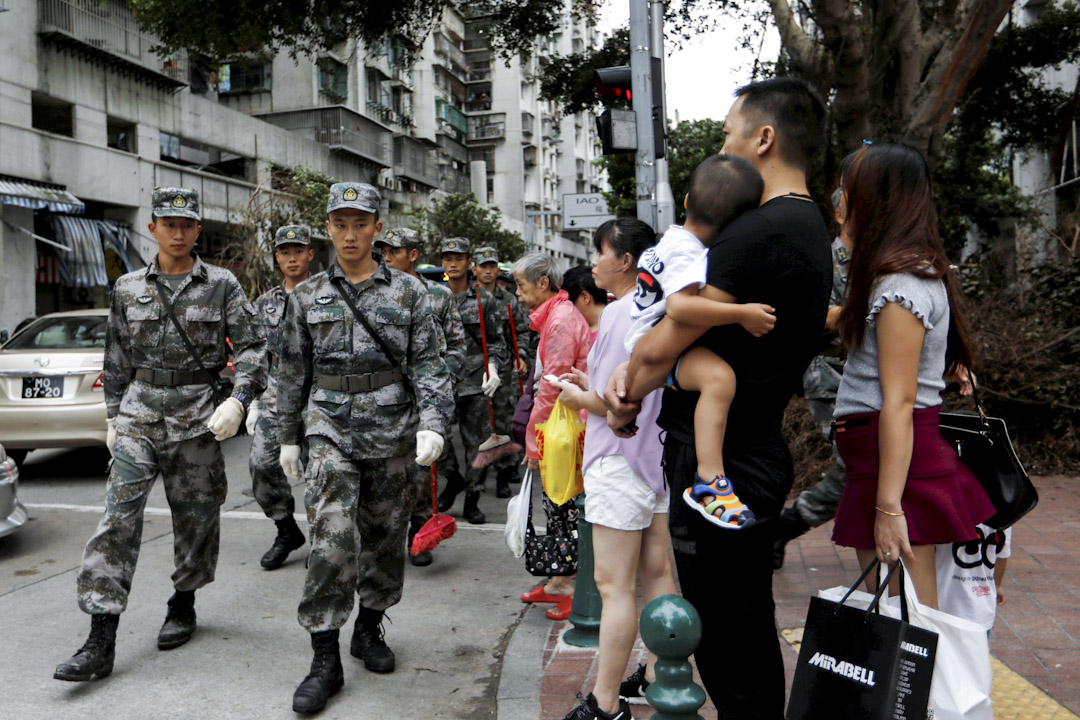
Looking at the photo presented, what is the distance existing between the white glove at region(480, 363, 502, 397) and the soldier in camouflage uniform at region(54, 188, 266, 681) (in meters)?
2.94

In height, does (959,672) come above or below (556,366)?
below

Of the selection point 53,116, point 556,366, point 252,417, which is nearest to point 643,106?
point 556,366

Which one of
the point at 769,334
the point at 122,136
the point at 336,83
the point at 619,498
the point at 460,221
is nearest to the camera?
the point at 769,334

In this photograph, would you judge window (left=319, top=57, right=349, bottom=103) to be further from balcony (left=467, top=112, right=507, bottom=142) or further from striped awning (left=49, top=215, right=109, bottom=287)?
balcony (left=467, top=112, right=507, bottom=142)

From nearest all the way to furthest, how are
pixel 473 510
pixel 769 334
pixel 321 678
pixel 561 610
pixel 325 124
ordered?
pixel 769 334, pixel 321 678, pixel 561 610, pixel 473 510, pixel 325 124

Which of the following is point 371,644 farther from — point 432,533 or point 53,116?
point 53,116

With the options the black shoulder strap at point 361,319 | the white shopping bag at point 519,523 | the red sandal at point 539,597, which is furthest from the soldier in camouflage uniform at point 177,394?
the red sandal at point 539,597

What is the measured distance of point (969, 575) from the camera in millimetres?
2756

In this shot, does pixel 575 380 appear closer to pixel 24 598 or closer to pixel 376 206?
pixel 376 206

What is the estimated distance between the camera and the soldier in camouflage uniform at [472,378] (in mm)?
7098

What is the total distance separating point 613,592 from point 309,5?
10.2 meters

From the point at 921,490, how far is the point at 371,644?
262cm

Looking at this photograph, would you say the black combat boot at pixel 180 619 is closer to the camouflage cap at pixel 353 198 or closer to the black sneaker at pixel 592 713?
the camouflage cap at pixel 353 198

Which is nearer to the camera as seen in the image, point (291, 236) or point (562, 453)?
point (562, 453)
